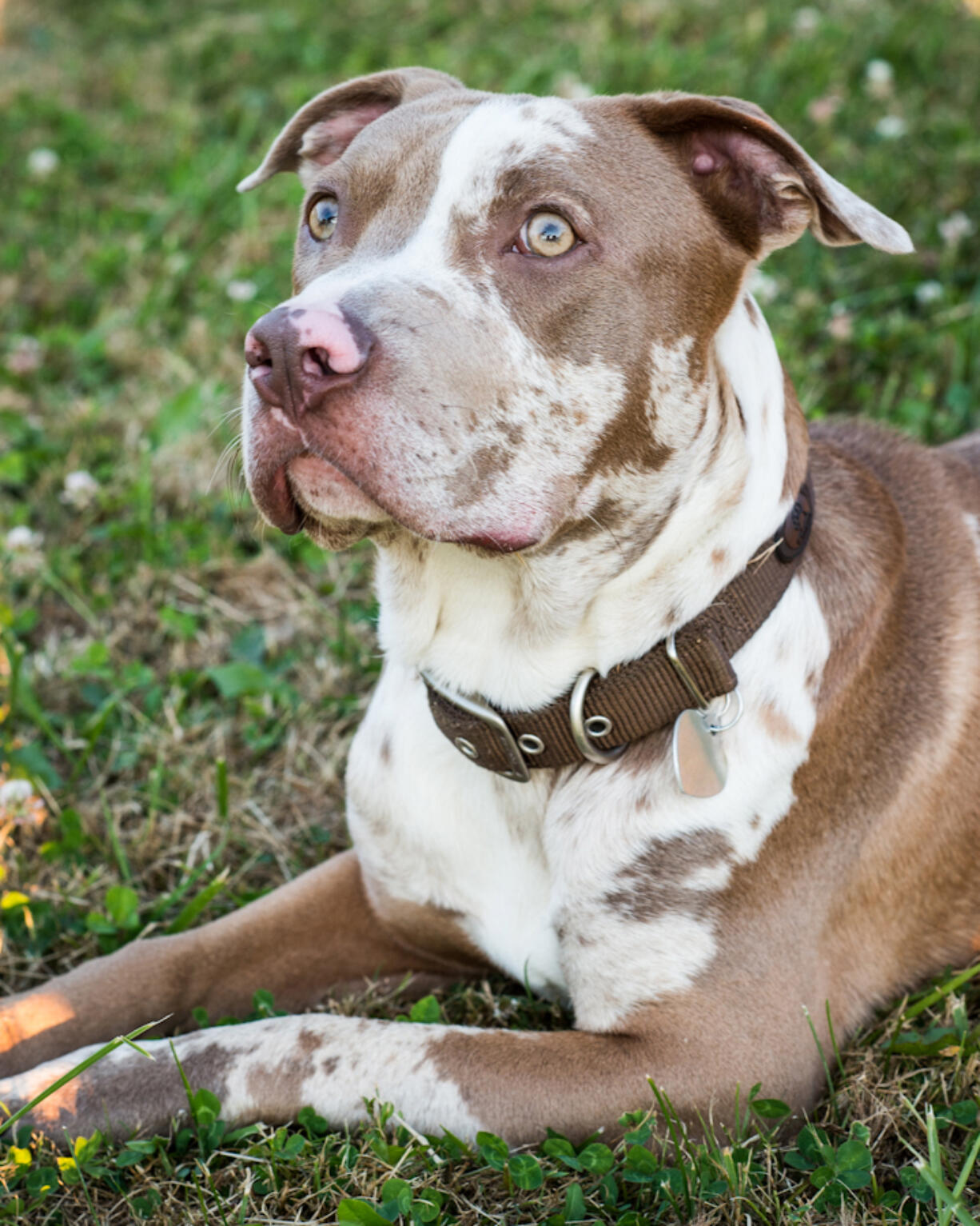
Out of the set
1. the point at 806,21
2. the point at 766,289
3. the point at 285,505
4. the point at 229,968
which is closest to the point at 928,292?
the point at 766,289

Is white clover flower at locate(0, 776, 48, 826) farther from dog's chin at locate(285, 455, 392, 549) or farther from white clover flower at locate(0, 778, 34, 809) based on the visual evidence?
dog's chin at locate(285, 455, 392, 549)

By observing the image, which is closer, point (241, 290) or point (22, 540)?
point (22, 540)

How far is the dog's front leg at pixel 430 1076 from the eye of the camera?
2.51m

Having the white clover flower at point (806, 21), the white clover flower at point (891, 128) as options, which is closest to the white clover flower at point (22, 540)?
the white clover flower at point (891, 128)

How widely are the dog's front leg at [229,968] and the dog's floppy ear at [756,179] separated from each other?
163 cm

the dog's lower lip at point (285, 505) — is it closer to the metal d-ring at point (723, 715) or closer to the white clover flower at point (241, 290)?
the metal d-ring at point (723, 715)

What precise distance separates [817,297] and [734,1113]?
3485 millimetres

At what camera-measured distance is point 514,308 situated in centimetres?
242

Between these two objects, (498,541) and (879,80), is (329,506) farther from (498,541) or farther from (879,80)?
(879,80)

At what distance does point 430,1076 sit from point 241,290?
3.46m

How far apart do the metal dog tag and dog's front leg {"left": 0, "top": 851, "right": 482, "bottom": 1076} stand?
2.76 ft

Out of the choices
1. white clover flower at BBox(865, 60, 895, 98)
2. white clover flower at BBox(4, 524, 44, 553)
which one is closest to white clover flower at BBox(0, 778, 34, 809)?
white clover flower at BBox(4, 524, 44, 553)

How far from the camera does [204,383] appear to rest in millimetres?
4992

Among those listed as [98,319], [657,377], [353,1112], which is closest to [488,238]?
[657,377]
